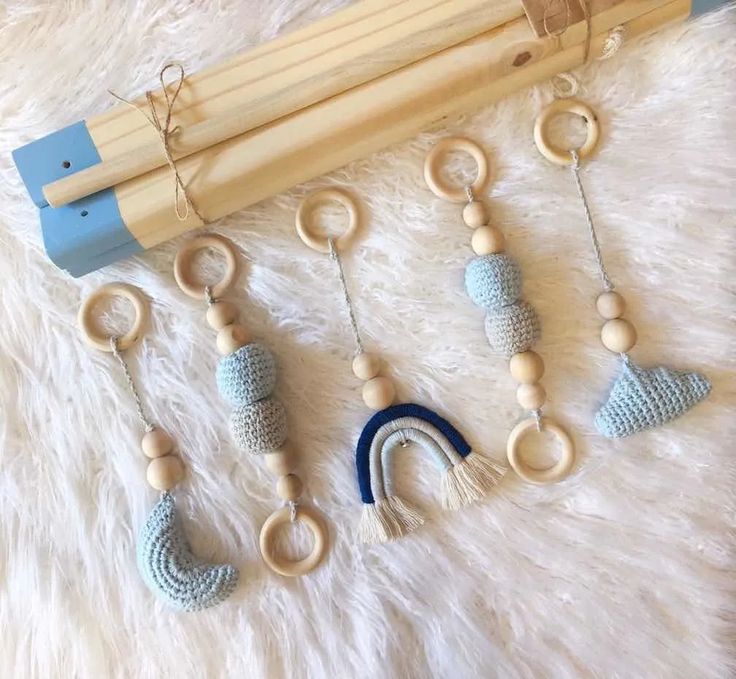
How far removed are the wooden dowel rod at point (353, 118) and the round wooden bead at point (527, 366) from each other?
0.61 feet

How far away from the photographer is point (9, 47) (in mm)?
549

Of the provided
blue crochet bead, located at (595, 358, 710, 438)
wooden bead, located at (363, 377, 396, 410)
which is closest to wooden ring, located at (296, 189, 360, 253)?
wooden bead, located at (363, 377, 396, 410)

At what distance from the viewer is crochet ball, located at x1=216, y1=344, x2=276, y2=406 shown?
1.70 feet

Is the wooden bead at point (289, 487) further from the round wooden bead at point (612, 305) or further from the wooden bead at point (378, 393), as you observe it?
the round wooden bead at point (612, 305)

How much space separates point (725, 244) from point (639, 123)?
0.11m

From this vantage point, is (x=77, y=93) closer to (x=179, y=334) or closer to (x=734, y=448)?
(x=179, y=334)

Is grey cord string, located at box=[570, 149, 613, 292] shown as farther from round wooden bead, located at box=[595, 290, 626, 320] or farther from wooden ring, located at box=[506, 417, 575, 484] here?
wooden ring, located at box=[506, 417, 575, 484]

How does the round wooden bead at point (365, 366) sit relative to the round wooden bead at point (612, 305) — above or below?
above

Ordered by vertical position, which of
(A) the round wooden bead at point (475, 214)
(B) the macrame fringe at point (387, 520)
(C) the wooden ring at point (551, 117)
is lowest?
Answer: (B) the macrame fringe at point (387, 520)

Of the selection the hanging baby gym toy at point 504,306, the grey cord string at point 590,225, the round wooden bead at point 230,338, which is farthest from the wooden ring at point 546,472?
the round wooden bead at point 230,338

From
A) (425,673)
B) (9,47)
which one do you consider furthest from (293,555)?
(9,47)

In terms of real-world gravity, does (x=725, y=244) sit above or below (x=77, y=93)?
below

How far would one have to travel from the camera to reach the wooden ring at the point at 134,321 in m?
0.54

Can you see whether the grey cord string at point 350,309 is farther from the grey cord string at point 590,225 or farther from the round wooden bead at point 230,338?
the grey cord string at point 590,225
